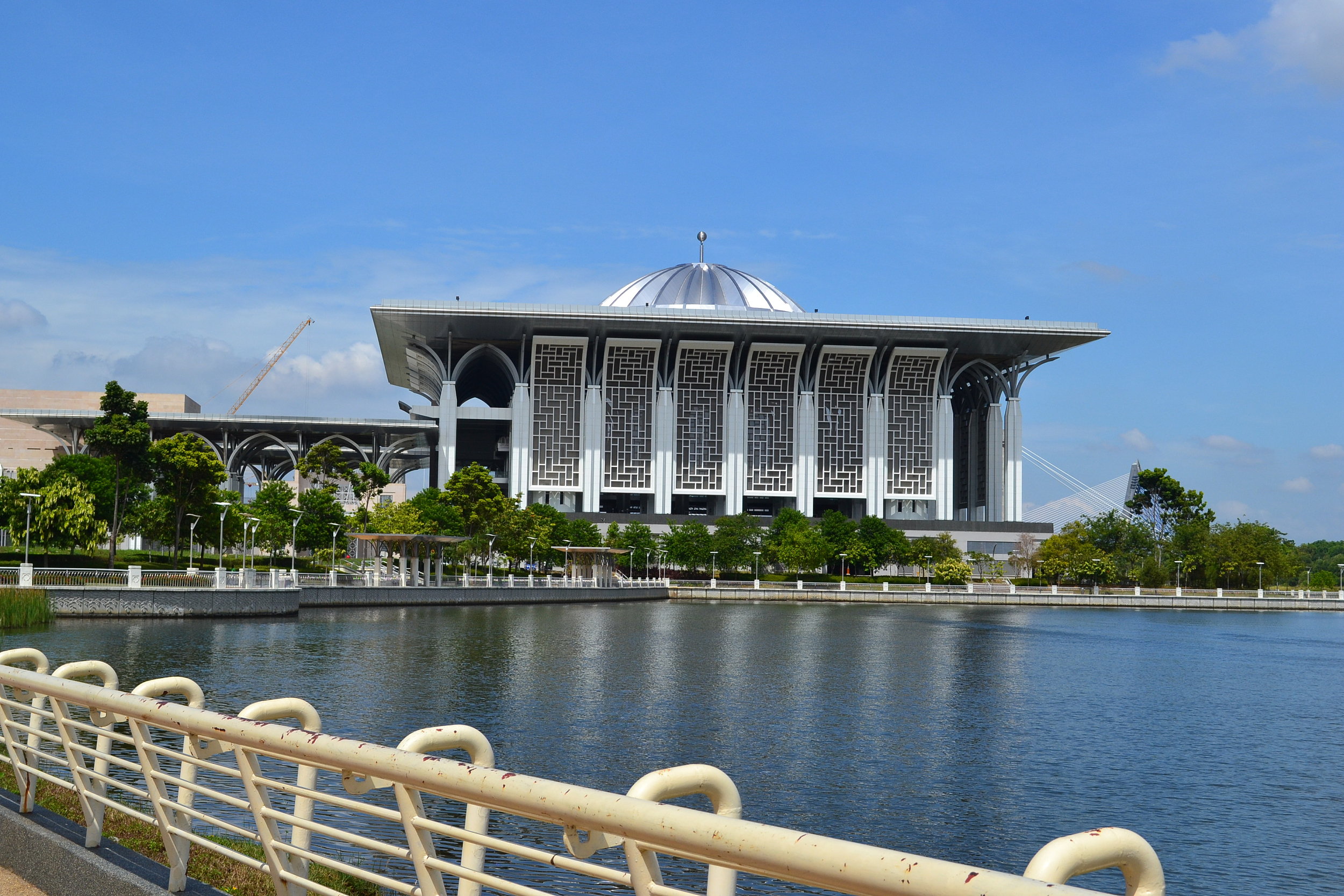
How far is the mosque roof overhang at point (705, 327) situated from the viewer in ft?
326

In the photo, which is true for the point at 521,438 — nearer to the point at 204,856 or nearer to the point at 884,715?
the point at 884,715

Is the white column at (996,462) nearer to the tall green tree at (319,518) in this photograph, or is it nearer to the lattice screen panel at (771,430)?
the lattice screen panel at (771,430)

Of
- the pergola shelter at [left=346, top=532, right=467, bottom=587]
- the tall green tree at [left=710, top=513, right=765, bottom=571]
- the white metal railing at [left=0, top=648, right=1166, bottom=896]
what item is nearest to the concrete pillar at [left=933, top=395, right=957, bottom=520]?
the tall green tree at [left=710, top=513, right=765, bottom=571]

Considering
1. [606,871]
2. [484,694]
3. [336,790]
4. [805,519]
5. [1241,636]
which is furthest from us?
[805,519]

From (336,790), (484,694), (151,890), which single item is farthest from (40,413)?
(151,890)

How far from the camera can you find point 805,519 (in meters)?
101

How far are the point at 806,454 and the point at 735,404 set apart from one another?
7.91 m

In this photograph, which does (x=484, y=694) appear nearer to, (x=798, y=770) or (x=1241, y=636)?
(x=798, y=770)

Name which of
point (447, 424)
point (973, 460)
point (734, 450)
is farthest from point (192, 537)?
point (973, 460)

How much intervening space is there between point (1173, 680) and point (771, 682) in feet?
44.0

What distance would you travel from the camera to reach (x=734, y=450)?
107m

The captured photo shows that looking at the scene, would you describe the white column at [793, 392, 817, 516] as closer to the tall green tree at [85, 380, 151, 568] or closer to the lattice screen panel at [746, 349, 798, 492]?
the lattice screen panel at [746, 349, 798, 492]

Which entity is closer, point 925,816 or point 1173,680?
point 925,816

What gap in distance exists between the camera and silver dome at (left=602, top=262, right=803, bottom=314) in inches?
4867
